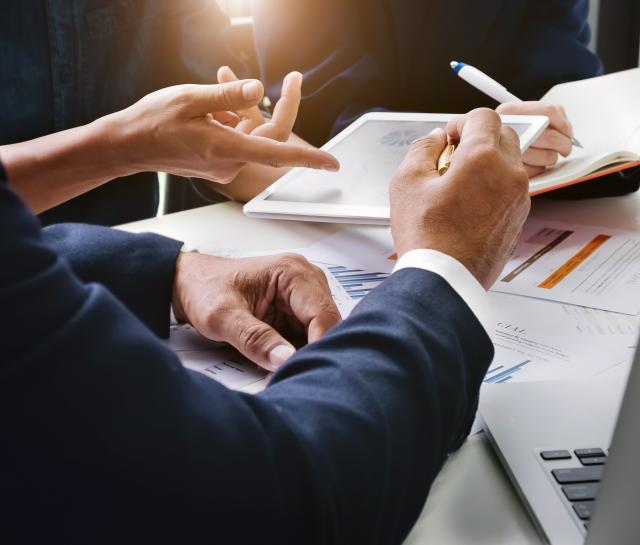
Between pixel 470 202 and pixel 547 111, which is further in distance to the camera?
pixel 547 111

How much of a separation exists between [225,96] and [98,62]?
0.52 m

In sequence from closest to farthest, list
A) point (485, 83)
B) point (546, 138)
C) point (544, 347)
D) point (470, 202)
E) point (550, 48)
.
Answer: point (470, 202) < point (544, 347) < point (546, 138) < point (485, 83) < point (550, 48)

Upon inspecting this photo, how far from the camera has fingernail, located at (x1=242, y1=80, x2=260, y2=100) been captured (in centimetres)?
81

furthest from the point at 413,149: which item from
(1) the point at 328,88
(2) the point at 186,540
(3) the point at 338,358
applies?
(1) the point at 328,88

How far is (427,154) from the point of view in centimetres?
64

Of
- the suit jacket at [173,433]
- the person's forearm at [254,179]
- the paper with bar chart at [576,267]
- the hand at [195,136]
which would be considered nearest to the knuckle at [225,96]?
the hand at [195,136]

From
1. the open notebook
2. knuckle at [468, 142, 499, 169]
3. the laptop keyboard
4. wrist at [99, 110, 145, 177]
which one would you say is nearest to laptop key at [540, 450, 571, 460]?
the laptop keyboard

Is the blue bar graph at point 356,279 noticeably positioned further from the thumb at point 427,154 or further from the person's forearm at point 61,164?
the person's forearm at point 61,164

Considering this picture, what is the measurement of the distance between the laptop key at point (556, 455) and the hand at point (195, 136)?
1.56 ft

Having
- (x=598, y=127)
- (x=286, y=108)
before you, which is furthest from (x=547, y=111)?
(x=286, y=108)

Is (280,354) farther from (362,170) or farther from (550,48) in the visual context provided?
(550,48)

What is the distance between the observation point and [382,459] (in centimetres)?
40

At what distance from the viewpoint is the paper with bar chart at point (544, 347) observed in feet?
2.05

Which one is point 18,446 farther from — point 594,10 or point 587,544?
point 594,10
